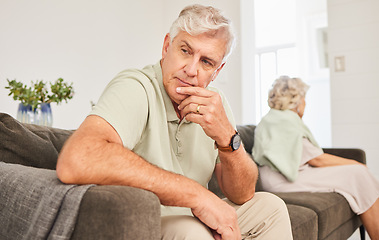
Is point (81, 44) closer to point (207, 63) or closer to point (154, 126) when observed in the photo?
point (207, 63)

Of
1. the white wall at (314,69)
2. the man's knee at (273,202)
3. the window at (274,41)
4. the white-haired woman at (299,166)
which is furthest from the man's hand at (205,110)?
the window at (274,41)

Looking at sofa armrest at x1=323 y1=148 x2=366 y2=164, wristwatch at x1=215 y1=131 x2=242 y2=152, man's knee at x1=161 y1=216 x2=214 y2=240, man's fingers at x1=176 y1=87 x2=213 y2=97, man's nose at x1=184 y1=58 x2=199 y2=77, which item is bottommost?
sofa armrest at x1=323 y1=148 x2=366 y2=164

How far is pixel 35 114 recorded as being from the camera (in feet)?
6.35

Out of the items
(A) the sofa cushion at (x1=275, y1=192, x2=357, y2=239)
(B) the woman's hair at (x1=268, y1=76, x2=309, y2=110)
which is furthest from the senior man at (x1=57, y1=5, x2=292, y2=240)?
(B) the woman's hair at (x1=268, y1=76, x2=309, y2=110)

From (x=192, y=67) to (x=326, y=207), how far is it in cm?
124

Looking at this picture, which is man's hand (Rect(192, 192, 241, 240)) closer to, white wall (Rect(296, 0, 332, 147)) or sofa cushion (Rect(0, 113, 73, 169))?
sofa cushion (Rect(0, 113, 73, 169))

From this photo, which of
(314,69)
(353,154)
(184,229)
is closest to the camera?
(184,229)

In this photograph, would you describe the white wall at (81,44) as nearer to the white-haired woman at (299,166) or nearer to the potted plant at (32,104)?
the potted plant at (32,104)

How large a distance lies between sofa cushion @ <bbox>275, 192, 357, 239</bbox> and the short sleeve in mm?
1242

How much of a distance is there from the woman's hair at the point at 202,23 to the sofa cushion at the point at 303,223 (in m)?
0.89

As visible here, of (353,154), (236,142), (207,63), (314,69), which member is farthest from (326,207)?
(314,69)

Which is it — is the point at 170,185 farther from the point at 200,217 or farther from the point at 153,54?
the point at 153,54

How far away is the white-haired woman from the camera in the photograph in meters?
2.23

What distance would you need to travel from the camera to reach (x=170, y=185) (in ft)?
2.72
